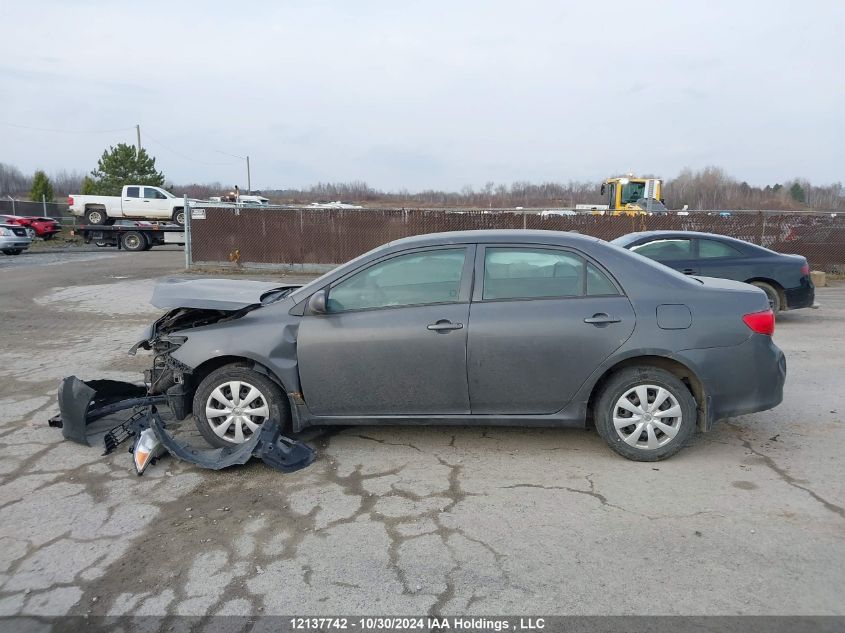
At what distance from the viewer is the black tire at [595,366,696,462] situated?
4.41 metres

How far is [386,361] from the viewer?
14.8 ft

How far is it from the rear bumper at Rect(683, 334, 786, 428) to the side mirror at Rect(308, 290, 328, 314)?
2.53m

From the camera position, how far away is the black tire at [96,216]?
29188 mm

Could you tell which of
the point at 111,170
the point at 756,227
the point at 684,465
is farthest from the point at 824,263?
the point at 111,170

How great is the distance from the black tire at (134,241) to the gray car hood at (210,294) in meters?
24.9

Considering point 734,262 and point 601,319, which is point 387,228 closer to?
point 734,262

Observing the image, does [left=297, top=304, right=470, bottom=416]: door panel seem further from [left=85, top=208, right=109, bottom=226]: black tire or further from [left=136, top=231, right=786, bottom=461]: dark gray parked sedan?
[left=85, top=208, right=109, bottom=226]: black tire

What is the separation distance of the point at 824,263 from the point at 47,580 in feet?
63.5

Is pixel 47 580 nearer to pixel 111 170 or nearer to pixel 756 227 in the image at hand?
pixel 756 227

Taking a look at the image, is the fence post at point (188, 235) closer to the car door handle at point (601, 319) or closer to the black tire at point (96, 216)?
the black tire at point (96, 216)

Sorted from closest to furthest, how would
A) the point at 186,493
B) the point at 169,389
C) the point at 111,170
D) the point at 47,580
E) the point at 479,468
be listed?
the point at 47,580, the point at 186,493, the point at 479,468, the point at 169,389, the point at 111,170

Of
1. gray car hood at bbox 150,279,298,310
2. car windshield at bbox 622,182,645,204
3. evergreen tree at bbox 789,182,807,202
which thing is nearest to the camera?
gray car hood at bbox 150,279,298,310

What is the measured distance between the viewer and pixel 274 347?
4.62 metres

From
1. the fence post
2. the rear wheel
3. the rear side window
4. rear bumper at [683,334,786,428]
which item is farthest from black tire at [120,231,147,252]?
rear bumper at [683,334,786,428]
